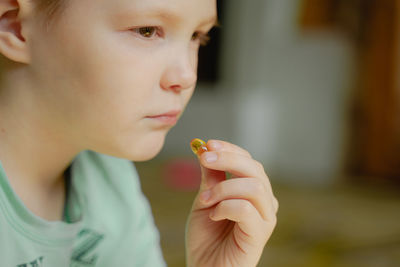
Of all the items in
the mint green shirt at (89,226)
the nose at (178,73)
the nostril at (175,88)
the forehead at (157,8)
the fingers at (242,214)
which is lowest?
the mint green shirt at (89,226)

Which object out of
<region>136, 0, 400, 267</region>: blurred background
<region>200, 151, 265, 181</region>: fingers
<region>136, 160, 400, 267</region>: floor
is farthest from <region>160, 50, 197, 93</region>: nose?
<region>136, 0, 400, 267</region>: blurred background

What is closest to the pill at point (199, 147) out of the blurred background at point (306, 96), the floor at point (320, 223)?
the floor at point (320, 223)

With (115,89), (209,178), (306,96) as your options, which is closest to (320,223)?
(306,96)

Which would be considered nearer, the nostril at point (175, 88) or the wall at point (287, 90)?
the nostril at point (175, 88)

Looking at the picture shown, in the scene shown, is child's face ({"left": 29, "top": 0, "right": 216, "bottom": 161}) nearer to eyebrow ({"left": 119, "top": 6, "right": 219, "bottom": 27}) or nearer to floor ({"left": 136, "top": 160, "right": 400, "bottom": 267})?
eyebrow ({"left": 119, "top": 6, "right": 219, "bottom": 27})

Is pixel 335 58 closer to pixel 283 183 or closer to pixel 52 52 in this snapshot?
pixel 283 183

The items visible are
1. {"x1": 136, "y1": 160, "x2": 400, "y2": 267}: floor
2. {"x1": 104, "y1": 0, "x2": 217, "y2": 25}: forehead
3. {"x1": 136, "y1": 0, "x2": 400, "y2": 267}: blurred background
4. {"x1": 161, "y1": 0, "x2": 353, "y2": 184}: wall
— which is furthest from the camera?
{"x1": 161, "y1": 0, "x2": 353, "y2": 184}: wall

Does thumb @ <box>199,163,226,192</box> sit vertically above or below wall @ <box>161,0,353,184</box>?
above

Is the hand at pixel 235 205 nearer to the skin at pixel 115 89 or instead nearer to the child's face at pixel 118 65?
the skin at pixel 115 89
